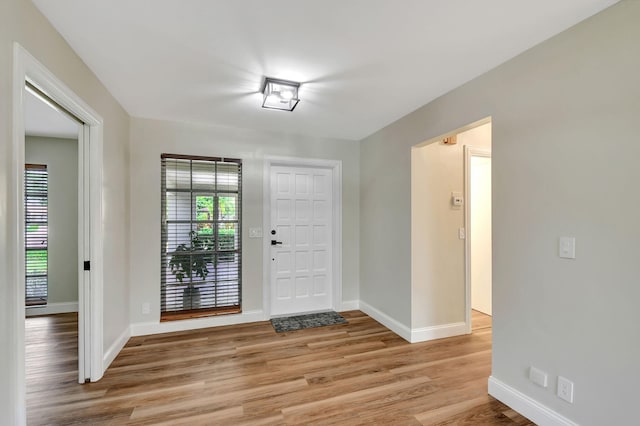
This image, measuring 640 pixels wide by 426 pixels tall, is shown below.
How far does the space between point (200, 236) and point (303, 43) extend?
99.3 inches

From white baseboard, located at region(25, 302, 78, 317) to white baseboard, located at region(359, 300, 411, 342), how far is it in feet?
13.6

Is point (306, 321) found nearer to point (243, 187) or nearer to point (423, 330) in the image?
point (423, 330)

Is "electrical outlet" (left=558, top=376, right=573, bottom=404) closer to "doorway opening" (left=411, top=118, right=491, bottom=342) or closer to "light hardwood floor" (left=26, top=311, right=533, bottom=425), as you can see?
"light hardwood floor" (left=26, top=311, right=533, bottom=425)

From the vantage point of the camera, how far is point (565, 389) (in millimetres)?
1703

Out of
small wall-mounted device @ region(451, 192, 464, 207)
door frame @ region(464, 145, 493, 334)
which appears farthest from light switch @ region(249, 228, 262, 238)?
door frame @ region(464, 145, 493, 334)

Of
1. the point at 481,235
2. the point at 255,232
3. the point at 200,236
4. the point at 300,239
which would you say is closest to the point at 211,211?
the point at 200,236

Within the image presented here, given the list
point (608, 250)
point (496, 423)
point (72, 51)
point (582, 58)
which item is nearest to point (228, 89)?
point (72, 51)

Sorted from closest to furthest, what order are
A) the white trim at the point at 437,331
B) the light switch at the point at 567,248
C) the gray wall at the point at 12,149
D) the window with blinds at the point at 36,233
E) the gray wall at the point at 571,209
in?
1. the gray wall at the point at 12,149
2. the gray wall at the point at 571,209
3. the light switch at the point at 567,248
4. the white trim at the point at 437,331
5. the window with blinds at the point at 36,233

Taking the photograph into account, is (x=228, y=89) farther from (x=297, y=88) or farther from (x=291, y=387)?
(x=291, y=387)

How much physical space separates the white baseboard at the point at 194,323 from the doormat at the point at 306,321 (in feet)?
0.92

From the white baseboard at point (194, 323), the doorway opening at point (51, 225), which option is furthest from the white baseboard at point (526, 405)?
the doorway opening at point (51, 225)

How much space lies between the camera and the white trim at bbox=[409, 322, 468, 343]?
10.1 ft

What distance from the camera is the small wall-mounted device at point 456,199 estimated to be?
10.6 ft

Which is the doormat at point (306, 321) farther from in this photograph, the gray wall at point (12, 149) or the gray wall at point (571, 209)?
the gray wall at point (571, 209)
